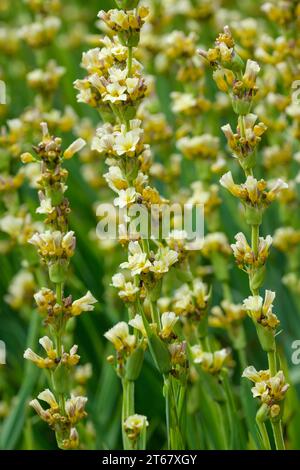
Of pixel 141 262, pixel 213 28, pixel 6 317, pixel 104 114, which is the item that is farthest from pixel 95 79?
pixel 213 28

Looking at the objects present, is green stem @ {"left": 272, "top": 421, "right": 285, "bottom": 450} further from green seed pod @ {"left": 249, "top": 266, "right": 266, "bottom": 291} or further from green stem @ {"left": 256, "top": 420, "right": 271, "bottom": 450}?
green seed pod @ {"left": 249, "top": 266, "right": 266, "bottom": 291}

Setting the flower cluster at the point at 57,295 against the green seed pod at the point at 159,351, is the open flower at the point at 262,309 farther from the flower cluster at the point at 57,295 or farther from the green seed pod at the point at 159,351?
the flower cluster at the point at 57,295

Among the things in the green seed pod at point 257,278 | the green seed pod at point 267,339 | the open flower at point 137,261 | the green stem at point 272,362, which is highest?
the open flower at point 137,261

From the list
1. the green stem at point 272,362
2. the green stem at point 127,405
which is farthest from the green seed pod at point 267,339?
the green stem at point 127,405

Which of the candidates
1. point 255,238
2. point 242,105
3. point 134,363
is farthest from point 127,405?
point 242,105

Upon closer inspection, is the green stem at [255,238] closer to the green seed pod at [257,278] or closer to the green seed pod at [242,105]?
the green seed pod at [257,278]

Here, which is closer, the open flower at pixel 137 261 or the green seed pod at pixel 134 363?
the open flower at pixel 137 261

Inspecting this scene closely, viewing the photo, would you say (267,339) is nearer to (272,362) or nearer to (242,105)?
(272,362)

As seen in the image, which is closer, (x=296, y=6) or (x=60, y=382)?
(x=60, y=382)

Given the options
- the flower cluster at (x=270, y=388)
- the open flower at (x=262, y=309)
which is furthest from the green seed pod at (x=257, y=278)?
the flower cluster at (x=270, y=388)

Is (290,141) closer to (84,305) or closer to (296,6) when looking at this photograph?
(296,6)

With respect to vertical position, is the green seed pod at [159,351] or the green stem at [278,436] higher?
the green seed pod at [159,351]
